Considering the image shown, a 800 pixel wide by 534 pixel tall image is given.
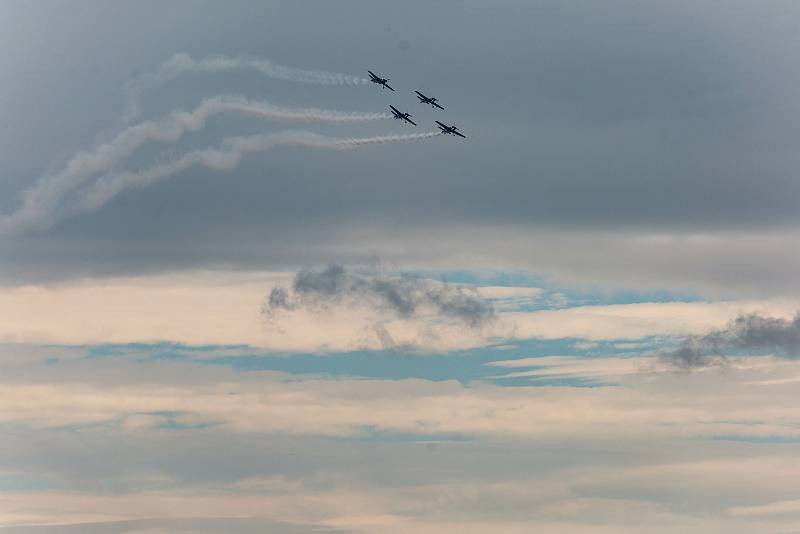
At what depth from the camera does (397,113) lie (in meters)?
186

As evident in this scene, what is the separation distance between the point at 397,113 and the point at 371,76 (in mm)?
9996

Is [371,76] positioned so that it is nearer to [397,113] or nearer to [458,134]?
[397,113]

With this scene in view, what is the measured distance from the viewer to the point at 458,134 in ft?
637

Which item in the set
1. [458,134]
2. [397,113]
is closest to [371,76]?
[397,113]

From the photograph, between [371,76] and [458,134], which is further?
[458,134]

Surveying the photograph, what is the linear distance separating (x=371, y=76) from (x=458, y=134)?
24470 mm

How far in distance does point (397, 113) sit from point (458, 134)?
1530 centimetres
